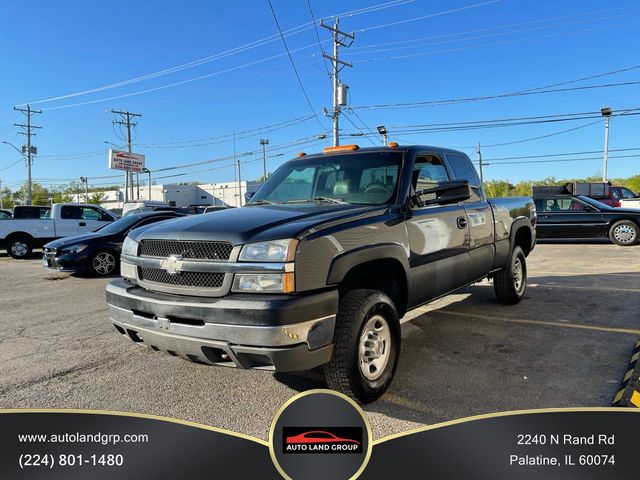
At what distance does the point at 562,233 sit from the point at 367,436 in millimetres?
14262

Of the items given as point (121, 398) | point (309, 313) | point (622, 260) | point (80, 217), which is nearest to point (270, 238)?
point (309, 313)

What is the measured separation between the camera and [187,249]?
9.93 feet

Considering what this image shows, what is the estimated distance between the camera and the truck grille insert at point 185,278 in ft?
9.38

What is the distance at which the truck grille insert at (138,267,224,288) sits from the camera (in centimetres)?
286

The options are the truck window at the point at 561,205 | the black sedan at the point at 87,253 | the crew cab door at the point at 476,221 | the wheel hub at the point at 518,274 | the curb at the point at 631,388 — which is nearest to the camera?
the curb at the point at 631,388

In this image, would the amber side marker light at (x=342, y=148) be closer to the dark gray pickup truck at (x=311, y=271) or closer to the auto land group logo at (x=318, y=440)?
the dark gray pickup truck at (x=311, y=271)

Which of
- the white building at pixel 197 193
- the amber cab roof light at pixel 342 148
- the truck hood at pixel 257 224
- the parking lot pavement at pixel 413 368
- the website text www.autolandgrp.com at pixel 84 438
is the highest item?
the white building at pixel 197 193

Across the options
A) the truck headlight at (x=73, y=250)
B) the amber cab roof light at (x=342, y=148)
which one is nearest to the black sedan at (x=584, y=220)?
the amber cab roof light at (x=342, y=148)

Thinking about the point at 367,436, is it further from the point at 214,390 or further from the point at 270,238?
the point at 214,390

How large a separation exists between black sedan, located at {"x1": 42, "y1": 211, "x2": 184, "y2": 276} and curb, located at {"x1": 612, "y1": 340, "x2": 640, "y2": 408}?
9.29m

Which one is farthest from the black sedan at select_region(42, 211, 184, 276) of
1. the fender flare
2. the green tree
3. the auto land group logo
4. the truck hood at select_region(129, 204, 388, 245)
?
the green tree

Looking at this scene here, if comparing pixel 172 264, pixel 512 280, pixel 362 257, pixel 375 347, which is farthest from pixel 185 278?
pixel 512 280

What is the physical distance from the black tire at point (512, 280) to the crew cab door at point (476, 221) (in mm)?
733

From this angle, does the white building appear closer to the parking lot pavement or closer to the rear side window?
the parking lot pavement
